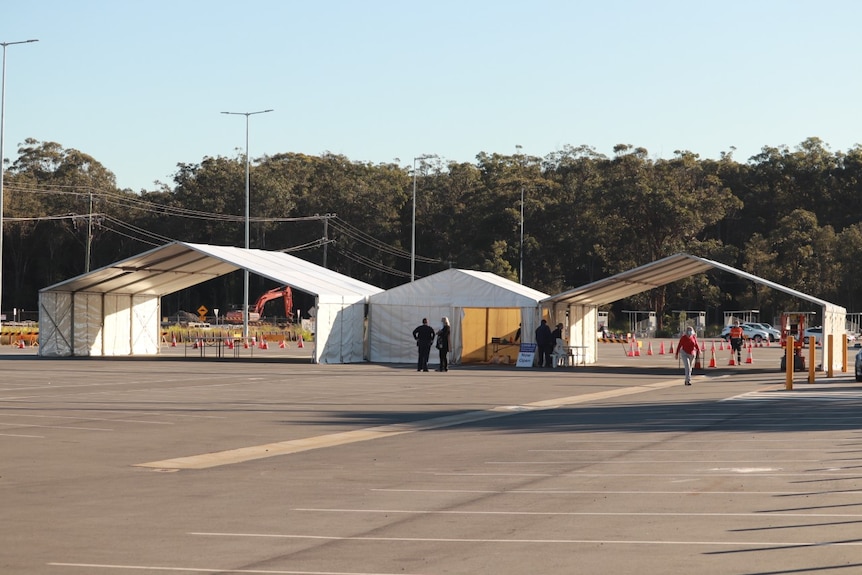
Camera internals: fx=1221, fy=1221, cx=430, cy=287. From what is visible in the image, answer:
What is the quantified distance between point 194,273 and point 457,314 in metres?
11.9

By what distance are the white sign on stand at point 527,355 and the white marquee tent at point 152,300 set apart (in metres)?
6.41

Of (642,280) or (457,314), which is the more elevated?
(642,280)

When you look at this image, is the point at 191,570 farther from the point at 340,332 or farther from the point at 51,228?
the point at 51,228

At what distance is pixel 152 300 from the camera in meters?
52.3

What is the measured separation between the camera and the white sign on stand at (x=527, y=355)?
142ft

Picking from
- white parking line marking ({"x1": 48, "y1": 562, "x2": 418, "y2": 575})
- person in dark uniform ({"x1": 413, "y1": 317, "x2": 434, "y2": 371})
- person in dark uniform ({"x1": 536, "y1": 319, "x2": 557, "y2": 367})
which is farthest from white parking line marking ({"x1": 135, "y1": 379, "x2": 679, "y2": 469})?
person in dark uniform ({"x1": 536, "y1": 319, "x2": 557, "y2": 367})

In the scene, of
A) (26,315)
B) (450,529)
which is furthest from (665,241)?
(450,529)

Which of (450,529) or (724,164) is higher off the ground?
(724,164)

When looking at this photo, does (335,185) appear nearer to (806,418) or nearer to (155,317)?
(155,317)

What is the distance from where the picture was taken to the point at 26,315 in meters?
89.7

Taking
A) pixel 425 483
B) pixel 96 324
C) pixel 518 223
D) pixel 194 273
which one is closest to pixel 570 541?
pixel 425 483

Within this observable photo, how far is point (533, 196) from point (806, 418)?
74.2 metres

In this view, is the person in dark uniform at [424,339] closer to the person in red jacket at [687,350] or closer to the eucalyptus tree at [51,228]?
the person in red jacket at [687,350]

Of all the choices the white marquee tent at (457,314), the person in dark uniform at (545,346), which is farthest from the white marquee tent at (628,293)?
the person in dark uniform at (545,346)
